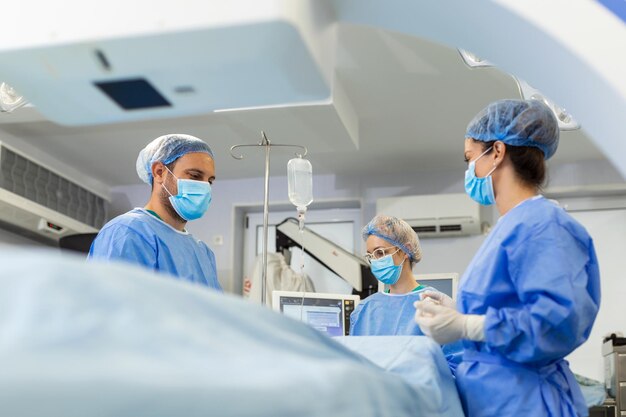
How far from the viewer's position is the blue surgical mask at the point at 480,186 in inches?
65.4

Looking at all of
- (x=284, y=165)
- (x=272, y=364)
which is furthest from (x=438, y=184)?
(x=272, y=364)

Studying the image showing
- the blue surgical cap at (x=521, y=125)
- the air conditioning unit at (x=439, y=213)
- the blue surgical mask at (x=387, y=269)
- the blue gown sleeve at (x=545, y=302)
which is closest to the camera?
the blue gown sleeve at (x=545, y=302)

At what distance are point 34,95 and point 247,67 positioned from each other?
0.98 ft

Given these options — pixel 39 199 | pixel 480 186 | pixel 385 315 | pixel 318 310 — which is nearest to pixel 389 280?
pixel 385 315

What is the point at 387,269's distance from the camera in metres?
2.85

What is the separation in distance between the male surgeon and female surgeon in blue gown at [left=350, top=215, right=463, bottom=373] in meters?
0.71

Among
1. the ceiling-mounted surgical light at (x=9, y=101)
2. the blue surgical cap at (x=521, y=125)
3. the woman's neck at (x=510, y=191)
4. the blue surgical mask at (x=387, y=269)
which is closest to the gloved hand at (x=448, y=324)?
the woman's neck at (x=510, y=191)

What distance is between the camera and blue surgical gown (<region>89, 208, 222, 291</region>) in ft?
6.58

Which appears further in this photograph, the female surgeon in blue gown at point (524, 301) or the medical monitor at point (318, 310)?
the medical monitor at point (318, 310)

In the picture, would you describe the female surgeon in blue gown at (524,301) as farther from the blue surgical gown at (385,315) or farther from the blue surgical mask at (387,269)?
the blue surgical mask at (387,269)

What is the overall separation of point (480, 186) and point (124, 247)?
951 millimetres

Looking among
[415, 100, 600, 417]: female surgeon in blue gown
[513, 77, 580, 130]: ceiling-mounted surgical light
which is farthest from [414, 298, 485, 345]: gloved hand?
[513, 77, 580, 130]: ceiling-mounted surgical light

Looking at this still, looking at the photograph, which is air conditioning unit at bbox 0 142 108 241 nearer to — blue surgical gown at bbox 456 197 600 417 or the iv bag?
the iv bag

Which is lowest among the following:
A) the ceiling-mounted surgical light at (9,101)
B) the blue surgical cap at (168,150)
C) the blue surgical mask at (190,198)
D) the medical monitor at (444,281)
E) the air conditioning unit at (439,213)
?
the blue surgical mask at (190,198)
